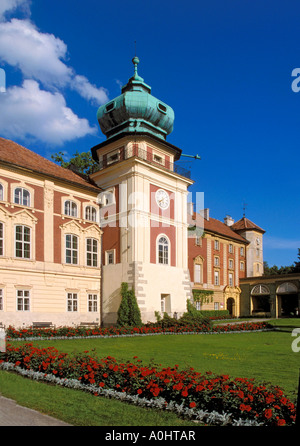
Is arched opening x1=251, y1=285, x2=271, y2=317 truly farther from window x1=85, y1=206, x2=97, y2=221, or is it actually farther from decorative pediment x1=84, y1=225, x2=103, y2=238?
window x1=85, y1=206, x2=97, y2=221

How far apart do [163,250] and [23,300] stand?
10481 mm

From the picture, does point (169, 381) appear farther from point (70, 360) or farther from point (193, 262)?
point (193, 262)

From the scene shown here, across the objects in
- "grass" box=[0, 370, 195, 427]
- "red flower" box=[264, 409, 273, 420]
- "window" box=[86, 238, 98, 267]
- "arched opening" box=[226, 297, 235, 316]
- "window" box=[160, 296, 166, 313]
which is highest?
"window" box=[86, 238, 98, 267]

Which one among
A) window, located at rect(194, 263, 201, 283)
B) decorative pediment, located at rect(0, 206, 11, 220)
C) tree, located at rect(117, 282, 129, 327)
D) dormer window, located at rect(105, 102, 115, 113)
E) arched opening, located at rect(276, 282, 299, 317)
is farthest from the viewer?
arched opening, located at rect(276, 282, 299, 317)

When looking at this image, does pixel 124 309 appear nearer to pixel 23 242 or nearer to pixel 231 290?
pixel 23 242

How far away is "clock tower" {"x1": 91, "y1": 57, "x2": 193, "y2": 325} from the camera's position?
28.6 meters

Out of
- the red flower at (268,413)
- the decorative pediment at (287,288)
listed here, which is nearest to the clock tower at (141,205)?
the decorative pediment at (287,288)

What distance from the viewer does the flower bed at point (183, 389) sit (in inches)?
251

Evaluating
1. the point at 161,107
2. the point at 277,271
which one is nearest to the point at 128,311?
the point at 161,107

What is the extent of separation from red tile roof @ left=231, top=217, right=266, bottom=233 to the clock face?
963 inches

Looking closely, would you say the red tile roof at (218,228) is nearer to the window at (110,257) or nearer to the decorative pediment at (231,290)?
the decorative pediment at (231,290)

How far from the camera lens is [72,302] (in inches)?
1087

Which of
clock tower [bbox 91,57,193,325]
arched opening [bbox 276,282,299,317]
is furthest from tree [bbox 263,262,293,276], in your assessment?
clock tower [bbox 91,57,193,325]

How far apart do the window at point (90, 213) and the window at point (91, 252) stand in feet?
4.95
